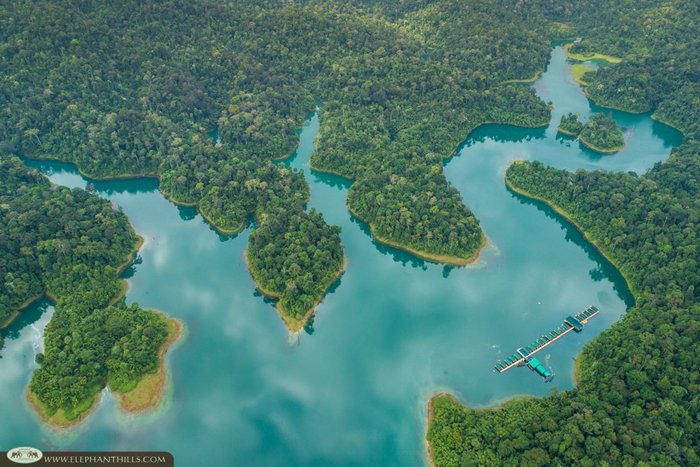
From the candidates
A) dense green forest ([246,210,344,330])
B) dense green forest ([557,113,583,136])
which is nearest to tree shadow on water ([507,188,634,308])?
dense green forest ([557,113,583,136])

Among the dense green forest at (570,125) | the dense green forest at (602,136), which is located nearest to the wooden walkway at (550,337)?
the dense green forest at (602,136)

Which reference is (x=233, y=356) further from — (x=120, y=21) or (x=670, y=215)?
(x=120, y=21)

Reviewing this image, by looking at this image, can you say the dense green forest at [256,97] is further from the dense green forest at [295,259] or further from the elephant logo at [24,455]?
the elephant logo at [24,455]

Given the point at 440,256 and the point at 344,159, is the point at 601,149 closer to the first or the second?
the point at 440,256

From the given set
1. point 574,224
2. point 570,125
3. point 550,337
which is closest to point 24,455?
point 550,337

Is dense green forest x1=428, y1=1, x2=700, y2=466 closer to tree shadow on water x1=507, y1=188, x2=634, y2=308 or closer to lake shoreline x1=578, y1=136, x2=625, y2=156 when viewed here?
tree shadow on water x1=507, y1=188, x2=634, y2=308

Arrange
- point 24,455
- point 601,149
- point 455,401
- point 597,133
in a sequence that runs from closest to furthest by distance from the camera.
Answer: point 24,455 → point 455,401 → point 601,149 → point 597,133
